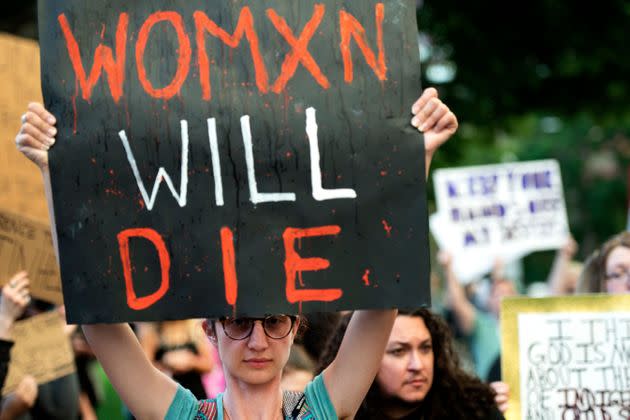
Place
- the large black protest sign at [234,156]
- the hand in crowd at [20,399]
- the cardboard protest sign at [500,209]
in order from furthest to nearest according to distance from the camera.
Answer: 1. the cardboard protest sign at [500,209]
2. the hand in crowd at [20,399]
3. the large black protest sign at [234,156]

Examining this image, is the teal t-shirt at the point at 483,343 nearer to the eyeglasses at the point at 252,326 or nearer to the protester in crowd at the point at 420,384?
the protester in crowd at the point at 420,384

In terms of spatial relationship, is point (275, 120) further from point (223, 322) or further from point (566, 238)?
point (566, 238)

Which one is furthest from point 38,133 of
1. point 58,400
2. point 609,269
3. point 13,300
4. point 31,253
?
point 58,400

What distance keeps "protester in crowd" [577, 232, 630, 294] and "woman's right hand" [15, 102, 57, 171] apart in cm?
278

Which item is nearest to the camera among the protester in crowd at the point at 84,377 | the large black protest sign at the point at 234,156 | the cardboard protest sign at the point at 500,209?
the large black protest sign at the point at 234,156

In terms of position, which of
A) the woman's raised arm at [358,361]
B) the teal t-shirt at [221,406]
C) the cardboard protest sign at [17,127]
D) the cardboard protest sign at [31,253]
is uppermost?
the cardboard protest sign at [17,127]

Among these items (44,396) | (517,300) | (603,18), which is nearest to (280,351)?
(517,300)

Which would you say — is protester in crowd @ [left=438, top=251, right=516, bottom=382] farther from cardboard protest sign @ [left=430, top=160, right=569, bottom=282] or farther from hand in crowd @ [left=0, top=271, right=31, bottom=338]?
hand in crowd @ [left=0, top=271, right=31, bottom=338]

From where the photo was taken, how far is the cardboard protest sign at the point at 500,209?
822cm

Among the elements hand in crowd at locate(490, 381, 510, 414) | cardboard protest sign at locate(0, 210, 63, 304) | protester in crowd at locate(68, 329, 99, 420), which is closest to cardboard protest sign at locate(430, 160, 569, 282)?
protester in crowd at locate(68, 329, 99, 420)

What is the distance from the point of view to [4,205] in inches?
223

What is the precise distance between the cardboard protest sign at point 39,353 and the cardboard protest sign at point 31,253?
281 millimetres

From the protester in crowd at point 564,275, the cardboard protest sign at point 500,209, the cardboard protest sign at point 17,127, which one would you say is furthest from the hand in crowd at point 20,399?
the cardboard protest sign at point 500,209

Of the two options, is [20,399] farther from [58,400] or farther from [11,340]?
[11,340]
